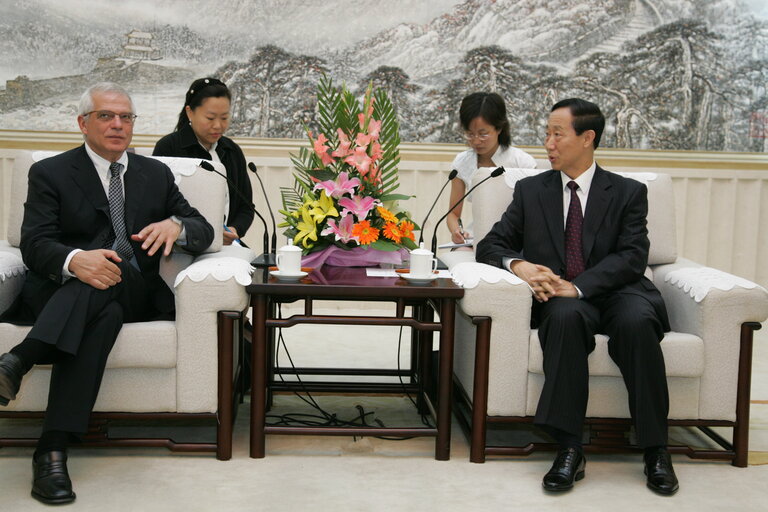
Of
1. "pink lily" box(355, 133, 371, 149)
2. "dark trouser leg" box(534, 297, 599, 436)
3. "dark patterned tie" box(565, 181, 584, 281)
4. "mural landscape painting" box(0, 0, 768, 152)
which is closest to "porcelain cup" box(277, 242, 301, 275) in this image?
"pink lily" box(355, 133, 371, 149)

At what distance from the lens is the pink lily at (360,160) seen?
10.1ft

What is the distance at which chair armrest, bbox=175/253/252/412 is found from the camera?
9.00 ft

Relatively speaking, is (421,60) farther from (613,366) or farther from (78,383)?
(78,383)

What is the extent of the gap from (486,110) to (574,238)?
120 cm

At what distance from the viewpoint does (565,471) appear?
2.62m

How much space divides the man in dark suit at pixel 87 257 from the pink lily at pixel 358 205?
0.53m

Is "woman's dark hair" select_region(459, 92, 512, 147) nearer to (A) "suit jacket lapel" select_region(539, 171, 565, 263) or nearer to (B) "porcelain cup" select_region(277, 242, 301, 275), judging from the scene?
(A) "suit jacket lapel" select_region(539, 171, 565, 263)

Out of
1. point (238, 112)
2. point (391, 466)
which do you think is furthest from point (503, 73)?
point (391, 466)

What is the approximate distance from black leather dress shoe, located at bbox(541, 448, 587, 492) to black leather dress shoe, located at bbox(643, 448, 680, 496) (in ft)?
0.68

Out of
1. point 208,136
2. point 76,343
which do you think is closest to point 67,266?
point 76,343

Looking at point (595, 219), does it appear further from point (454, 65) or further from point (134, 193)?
point (454, 65)

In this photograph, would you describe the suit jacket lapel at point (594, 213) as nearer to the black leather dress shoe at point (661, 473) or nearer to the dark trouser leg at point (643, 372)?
the dark trouser leg at point (643, 372)

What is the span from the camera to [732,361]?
2842mm

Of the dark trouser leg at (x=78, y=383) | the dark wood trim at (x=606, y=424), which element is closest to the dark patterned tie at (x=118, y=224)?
the dark trouser leg at (x=78, y=383)
